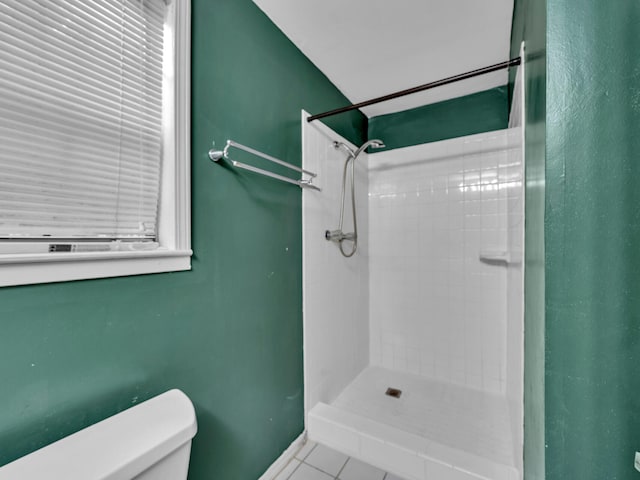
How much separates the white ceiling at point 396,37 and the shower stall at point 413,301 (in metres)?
0.40

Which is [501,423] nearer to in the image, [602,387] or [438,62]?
[602,387]

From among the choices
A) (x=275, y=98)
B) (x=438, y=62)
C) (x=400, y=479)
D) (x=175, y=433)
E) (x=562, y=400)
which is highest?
(x=438, y=62)

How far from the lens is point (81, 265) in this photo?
771mm

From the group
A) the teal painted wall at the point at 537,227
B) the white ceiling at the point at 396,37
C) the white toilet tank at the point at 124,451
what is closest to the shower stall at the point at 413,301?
the white ceiling at the point at 396,37

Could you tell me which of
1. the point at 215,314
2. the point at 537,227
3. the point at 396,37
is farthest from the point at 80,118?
the point at 396,37

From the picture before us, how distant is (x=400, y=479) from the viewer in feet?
4.48

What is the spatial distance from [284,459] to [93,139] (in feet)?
5.25

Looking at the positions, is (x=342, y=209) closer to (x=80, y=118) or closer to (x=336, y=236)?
(x=336, y=236)

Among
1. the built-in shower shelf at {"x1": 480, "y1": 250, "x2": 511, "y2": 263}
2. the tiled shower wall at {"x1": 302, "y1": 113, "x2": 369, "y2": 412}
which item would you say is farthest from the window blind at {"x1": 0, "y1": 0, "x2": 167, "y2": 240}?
the built-in shower shelf at {"x1": 480, "y1": 250, "x2": 511, "y2": 263}

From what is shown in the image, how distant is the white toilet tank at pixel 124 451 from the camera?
603mm

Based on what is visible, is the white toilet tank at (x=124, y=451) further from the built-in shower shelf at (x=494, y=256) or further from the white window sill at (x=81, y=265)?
the built-in shower shelf at (x=494, y=256)

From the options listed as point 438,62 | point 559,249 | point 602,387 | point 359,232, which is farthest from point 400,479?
point 438,62

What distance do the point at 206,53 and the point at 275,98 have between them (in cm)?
40

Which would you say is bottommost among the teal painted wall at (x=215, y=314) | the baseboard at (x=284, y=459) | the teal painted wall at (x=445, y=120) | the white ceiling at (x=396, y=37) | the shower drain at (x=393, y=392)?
the baseboard at (x=284, y=459)
